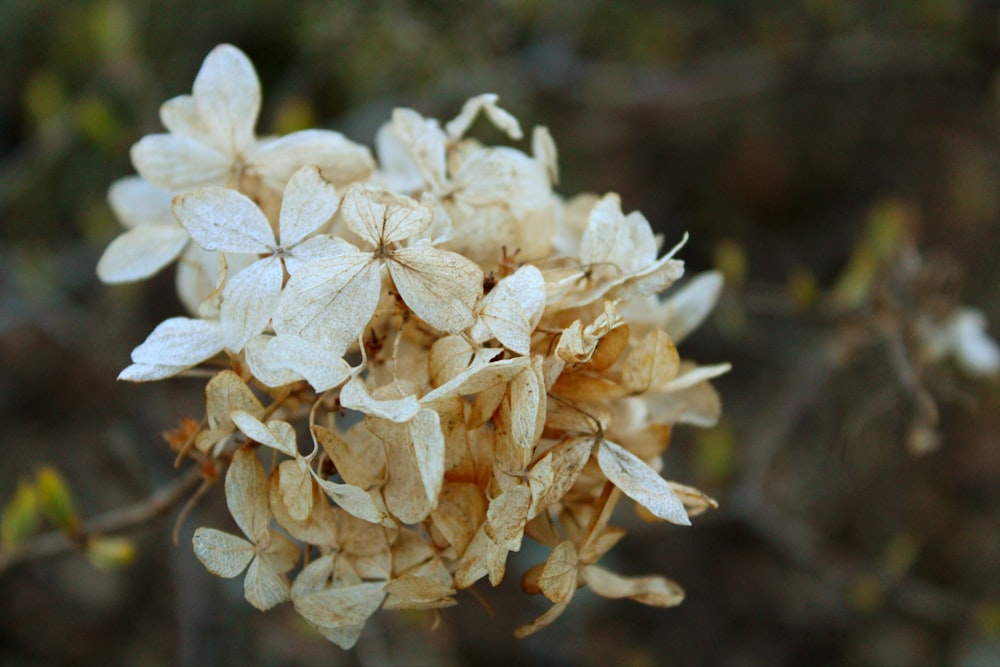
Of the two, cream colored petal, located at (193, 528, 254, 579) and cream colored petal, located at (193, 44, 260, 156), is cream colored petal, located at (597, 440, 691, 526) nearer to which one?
cream colored petal, located at (193, 528, 254, 579)

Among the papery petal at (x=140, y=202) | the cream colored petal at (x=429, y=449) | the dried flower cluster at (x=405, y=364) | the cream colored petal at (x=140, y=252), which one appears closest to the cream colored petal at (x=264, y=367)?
the dried flower cluster at (x=405, y=364)

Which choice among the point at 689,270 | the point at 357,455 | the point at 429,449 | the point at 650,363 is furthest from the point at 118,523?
the point at 689,270

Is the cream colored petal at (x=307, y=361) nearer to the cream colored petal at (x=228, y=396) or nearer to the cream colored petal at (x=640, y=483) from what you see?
the cream colored petal at (x=228, y=396)

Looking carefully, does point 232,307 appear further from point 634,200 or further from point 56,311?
point 634,200

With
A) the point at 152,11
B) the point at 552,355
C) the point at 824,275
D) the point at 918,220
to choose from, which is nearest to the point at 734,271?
the point at 552,355

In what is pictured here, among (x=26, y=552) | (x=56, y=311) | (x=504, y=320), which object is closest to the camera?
(x=504, y=320)
